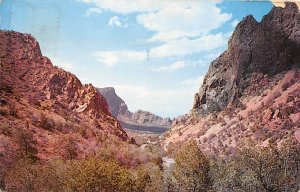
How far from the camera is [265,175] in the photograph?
18.0 meters

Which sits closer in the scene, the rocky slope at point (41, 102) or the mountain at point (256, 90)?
the rocky slope at point (41, 102)

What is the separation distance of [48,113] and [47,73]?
1915mm

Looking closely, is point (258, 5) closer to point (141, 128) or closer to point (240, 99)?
point (240, 99)

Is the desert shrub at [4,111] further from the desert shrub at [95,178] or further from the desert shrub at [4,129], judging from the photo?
the desert shrub at [95,178]

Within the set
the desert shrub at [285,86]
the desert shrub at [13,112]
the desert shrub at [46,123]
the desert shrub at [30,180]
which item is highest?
the desert shrub at [285,86]

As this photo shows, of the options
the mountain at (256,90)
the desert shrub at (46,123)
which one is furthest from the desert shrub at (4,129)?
the mountain at (256,90)

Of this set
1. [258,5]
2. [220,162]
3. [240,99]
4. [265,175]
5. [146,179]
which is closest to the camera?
[146,179]

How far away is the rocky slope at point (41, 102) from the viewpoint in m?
18.0

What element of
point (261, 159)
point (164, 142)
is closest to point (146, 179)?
point (261, 159)

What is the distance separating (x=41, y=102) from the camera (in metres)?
20.4

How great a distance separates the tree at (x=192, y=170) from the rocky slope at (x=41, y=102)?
4.02 meters

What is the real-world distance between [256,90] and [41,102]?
52.8 feet

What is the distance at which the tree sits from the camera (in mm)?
17766

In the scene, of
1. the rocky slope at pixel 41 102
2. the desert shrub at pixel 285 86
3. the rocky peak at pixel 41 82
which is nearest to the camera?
the rocky slope at pixel 41 102
